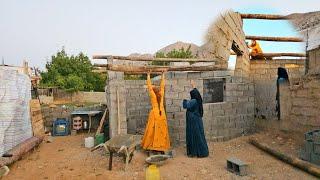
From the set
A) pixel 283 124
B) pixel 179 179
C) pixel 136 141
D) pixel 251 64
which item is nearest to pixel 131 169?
pixel 136 141

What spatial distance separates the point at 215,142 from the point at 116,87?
315 cm

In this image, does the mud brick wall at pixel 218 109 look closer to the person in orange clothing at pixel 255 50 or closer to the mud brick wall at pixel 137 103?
the mud brick wall at pixel 137 103

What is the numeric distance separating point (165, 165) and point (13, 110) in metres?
4.07

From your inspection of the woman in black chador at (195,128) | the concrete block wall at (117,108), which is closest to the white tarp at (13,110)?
the concrete block wall at (117,108)

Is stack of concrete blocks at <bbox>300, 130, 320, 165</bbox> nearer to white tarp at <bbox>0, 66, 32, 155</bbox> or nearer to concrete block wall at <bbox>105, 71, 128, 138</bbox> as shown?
concrete block wall at <bbox>105, 71, 128, 138</bbox>

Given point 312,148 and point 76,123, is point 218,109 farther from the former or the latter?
point 76,123

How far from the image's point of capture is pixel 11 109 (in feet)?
26.8

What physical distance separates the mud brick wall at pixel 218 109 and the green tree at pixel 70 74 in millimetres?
20720

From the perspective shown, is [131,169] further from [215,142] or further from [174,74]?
[174,74]

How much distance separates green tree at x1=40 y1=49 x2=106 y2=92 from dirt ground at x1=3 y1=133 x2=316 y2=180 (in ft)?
68.9

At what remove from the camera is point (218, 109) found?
9.51m

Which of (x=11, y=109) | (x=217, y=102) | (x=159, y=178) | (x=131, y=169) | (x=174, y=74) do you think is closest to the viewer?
(x=159, y=178)

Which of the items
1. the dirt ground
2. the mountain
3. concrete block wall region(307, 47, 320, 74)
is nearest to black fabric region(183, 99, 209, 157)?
the dirt ground

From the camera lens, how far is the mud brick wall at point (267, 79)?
1059 cm
